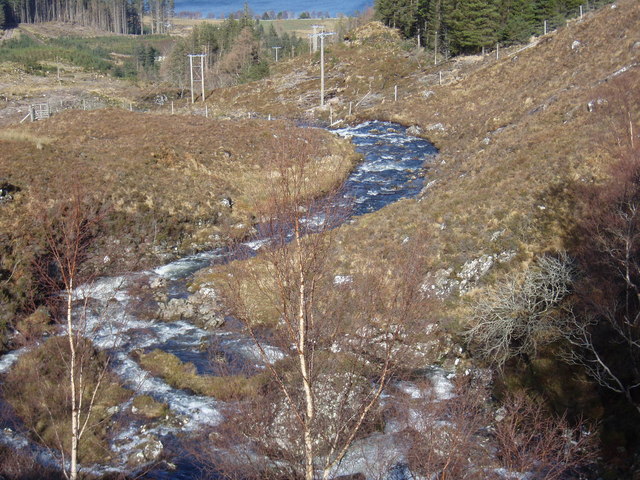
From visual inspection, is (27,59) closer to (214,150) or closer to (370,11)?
(370,11)

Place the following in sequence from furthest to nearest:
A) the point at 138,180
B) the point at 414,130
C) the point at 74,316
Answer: the point at 414,130 < the point at 138,180 < the point at 74,316

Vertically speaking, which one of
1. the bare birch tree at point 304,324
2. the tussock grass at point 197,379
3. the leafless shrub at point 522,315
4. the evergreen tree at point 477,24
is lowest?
the tussock grass at point 197,379

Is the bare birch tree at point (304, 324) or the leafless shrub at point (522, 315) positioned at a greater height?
the bare birch tree at point (304, 324)

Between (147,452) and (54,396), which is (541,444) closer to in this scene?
(147,452)

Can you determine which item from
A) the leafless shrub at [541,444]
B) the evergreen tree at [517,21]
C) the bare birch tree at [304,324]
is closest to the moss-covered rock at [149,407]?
the bare birch tree at [304,324]

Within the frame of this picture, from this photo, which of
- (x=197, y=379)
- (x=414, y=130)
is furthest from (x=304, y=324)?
(x=414, y=130)

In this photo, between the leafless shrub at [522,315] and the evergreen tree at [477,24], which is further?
the evergreen tree at [477,24]

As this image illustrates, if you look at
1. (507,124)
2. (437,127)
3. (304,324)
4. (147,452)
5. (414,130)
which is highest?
(507,124)

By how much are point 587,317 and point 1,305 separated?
59.9 ft

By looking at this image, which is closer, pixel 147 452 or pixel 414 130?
pixel 147 452

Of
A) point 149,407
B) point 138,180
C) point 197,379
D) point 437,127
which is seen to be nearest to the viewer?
point 149,407

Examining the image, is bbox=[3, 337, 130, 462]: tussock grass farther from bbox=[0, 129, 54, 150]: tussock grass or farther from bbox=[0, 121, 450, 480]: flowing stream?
bbox=[0, 129, 54, 150]: tussock grass

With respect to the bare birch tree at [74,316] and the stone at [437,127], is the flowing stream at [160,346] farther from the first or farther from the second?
the stone at [437,127]

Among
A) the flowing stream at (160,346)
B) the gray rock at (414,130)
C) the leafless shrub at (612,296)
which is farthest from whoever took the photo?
→ the gray rock at (414,130)
